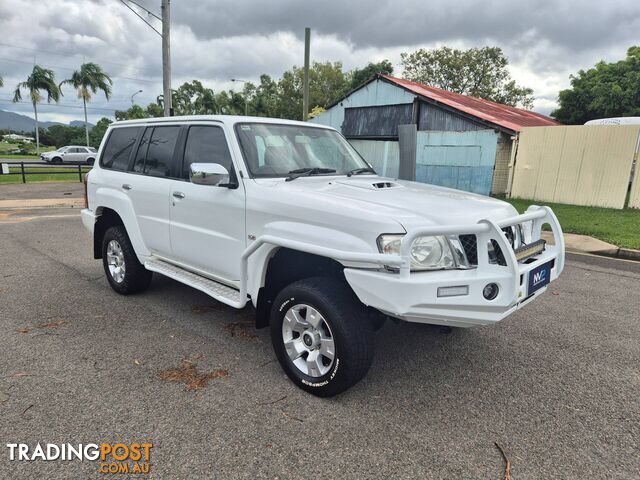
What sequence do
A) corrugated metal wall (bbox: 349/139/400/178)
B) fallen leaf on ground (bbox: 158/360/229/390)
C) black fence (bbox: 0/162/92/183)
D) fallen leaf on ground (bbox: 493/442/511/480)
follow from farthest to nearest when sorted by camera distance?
black fence (bbox: 0/162/92/183) < corrugated metal wall (bbox: 349/139/400/178) < fallen leaf on ground (bbox: 158/360/229/390) < fallen leaf on ground (bbox: 493/442/511/480)

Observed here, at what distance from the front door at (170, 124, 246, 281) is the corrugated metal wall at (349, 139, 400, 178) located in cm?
1499

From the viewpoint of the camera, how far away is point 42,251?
23.9 feet

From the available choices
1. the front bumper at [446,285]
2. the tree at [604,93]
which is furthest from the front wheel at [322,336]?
the tree at [604,93]

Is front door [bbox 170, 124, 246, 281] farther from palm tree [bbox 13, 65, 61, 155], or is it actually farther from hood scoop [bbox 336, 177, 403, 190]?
palm tree [bbox 13, 65, 61, 155]

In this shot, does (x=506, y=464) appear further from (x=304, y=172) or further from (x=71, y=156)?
(x=71, y=156)

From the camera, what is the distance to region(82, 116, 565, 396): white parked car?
8.62 ft

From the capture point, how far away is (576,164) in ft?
41.5

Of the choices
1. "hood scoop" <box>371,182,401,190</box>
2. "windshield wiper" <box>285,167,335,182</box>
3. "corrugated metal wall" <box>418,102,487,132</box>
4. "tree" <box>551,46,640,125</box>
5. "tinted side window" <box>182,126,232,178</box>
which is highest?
"tree" <box>551,46,640,125</box>

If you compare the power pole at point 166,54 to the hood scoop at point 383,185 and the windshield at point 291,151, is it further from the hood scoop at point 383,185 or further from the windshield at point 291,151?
the hood scoop at point 383,185

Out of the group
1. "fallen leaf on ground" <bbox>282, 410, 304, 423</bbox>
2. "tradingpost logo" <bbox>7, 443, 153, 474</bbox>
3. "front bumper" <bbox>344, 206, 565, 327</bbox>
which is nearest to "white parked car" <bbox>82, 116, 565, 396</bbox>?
"front bumper" <bbox>344, 206, 565, 327</bbox>

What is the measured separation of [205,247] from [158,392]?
1.28 metres

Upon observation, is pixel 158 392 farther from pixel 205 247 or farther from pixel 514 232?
pixel 514 232

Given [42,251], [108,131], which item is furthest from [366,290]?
[42,251]

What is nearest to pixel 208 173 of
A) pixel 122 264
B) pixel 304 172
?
pixel 304 172
